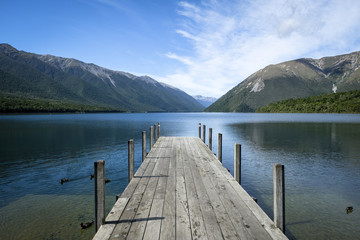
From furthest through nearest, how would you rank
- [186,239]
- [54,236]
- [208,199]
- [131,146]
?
1. [131,146]
2. [54,236]
3. [208,199]
4. [186,239]

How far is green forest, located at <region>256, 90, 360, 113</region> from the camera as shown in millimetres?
110188

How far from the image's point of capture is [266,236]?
450 cm

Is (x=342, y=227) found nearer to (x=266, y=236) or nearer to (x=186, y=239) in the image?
(x=266, y=236)

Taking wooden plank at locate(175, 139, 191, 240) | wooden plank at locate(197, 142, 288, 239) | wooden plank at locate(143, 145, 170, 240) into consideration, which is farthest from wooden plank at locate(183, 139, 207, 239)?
wooden plank at locate(197, 142, 288, 239)

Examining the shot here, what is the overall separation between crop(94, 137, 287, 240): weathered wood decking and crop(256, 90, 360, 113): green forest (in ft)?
425

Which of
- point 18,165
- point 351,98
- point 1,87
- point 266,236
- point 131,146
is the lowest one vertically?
point 18,165

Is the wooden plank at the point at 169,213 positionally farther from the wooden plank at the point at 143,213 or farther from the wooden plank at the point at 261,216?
the wooden plank at the point at 261,216

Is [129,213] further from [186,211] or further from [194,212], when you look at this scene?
[194,212]

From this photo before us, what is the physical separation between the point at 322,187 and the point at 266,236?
9455 millimetres

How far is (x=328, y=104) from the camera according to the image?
122 m

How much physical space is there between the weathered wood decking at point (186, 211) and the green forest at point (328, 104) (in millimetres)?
129413

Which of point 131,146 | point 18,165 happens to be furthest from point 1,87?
point 131,146

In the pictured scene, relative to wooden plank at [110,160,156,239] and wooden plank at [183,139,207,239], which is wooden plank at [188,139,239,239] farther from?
wooden plank at [110,160,156,239]

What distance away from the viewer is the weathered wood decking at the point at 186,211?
14.9 feet
